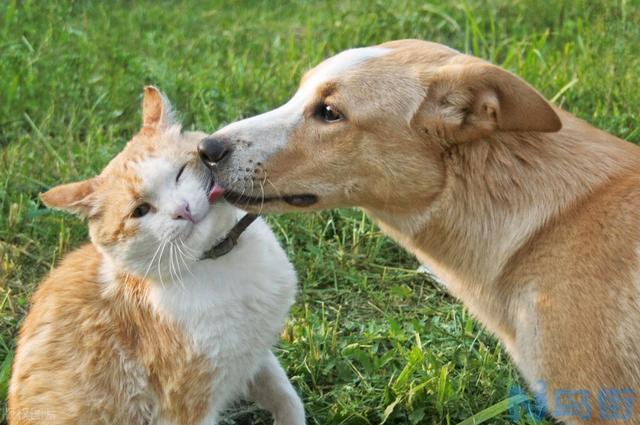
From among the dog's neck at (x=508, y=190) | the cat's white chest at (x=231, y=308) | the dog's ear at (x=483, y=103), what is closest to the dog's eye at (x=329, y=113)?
the dog's ear at (x=483, y=103)

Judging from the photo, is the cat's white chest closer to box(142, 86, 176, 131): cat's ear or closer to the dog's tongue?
the dog's tongue

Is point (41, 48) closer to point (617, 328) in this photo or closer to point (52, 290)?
point (52, 290)

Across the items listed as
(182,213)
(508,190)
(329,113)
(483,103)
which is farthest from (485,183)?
(182,213)

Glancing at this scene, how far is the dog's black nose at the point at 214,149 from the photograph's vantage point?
12.1 ft

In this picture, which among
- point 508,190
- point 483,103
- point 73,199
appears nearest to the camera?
point 483,103

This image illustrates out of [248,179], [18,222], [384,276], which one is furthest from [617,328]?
[18,222]

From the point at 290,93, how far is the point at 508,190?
126 inches

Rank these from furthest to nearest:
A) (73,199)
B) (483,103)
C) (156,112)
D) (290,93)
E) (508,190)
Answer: (290,93)
(156,112)
(73,199)
(508,190)
(483,103)

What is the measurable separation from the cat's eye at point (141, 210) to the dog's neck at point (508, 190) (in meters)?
1.01

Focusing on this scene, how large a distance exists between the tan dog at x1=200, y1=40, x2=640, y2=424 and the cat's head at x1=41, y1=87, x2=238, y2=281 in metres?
0.14

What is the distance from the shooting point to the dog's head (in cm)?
369

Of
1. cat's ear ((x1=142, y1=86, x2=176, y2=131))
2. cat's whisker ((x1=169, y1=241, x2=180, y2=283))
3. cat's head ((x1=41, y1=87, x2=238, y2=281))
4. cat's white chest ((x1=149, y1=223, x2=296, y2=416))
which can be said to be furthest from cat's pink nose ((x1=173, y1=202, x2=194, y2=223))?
cat's ear ((x1=142, y1=86, x2=176, y2=131))

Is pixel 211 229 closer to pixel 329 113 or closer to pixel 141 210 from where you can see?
pixel 141 210

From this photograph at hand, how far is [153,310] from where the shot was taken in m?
3.83
